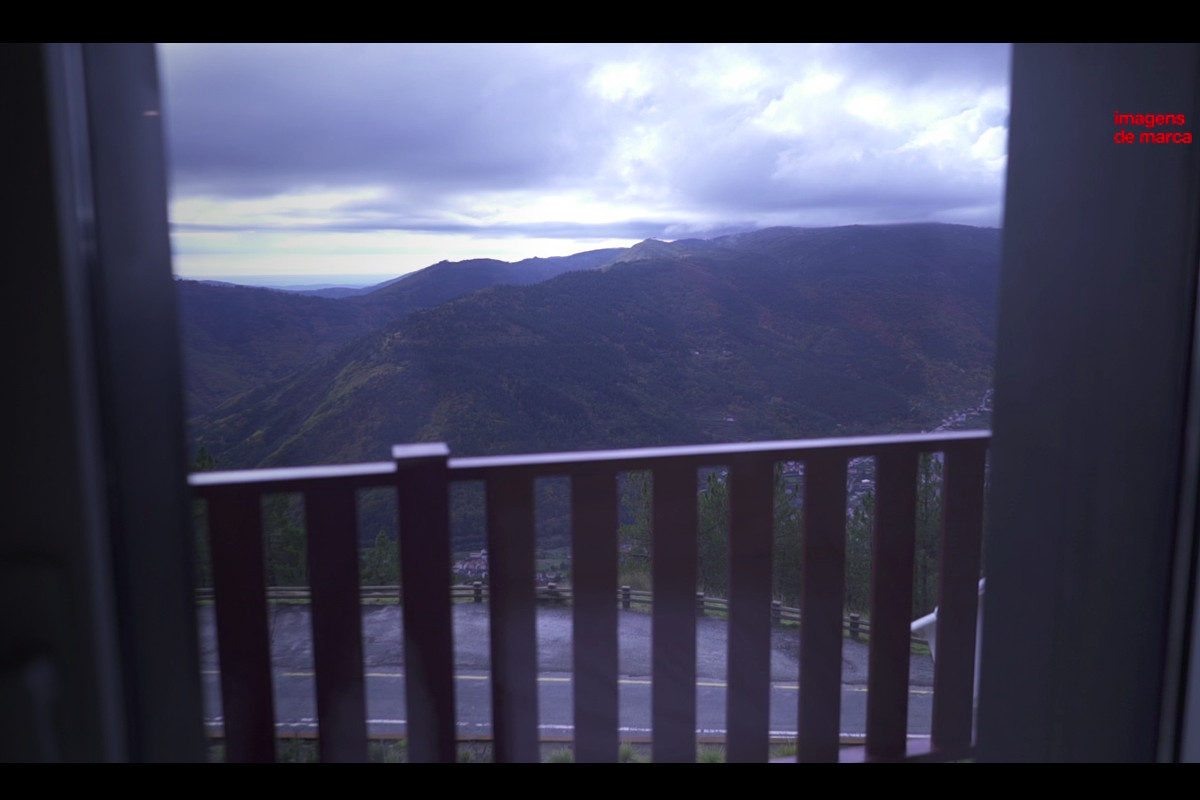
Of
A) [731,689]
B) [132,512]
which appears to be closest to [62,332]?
[132,512]

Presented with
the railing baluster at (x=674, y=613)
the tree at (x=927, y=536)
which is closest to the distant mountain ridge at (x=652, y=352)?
the tree at (x=927, y=536)

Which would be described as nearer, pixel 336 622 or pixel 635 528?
pixel 336 622

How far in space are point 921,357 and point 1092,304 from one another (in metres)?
2.37

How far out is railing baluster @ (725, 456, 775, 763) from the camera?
1.61m

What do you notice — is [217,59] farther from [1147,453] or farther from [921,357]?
[921,357]

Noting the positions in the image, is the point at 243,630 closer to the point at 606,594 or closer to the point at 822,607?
the point at 606,594

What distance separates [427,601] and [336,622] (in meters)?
0.20

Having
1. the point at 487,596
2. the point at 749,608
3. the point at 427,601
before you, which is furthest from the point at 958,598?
the point at 427,601

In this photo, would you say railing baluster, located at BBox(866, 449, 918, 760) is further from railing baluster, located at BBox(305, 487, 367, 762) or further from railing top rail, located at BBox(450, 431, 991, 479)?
railing baluster, located at BBox(305, 487, 367, 762)

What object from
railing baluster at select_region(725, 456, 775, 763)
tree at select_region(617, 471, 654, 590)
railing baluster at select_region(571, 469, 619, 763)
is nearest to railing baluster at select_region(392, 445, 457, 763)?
railing baluster at select_region(571, 469, 619, 763)

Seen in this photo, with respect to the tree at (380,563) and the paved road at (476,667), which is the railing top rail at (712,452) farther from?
the paved road at (476,667)

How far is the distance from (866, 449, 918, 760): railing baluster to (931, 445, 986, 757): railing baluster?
106 millimetres

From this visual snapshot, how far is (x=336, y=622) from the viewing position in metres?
1.48
